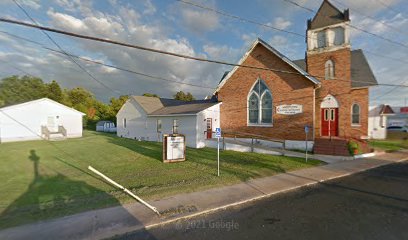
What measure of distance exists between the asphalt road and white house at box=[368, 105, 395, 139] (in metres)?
22.7

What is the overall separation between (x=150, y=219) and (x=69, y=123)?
3163 centimetres

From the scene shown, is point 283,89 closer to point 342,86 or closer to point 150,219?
point 342,86

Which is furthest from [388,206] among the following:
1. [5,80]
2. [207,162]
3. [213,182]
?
[5,80]

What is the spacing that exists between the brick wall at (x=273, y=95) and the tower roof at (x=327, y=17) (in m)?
5.54

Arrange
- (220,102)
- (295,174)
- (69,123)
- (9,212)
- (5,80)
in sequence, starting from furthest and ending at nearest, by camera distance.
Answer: (5,80), (69,123), (220,102), (295,174), (9,212)

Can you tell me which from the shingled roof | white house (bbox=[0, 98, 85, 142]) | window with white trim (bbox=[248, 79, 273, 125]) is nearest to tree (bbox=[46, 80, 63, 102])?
white house (bbox=[0, 98, 85, 142])

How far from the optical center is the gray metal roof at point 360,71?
18297mm

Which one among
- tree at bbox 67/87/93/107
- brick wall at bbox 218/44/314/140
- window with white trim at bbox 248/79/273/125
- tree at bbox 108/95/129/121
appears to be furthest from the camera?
tree at bbox 67/87/93/107

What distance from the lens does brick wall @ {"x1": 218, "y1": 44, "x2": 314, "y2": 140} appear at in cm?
1611

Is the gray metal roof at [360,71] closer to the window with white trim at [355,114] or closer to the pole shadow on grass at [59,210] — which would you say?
the window with white trim at [355,114]

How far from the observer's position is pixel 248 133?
748 inches

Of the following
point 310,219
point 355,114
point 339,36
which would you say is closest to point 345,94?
point 355,114

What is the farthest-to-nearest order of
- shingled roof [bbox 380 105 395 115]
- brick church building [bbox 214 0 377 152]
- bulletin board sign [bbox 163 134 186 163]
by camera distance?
shingled roof [bbox 380 105 395 115] → brick church building [bbox 214 0 377 152] → bulletin board sign [bbox 163 134 186 163]

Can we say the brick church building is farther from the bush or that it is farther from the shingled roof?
the shingled roof
